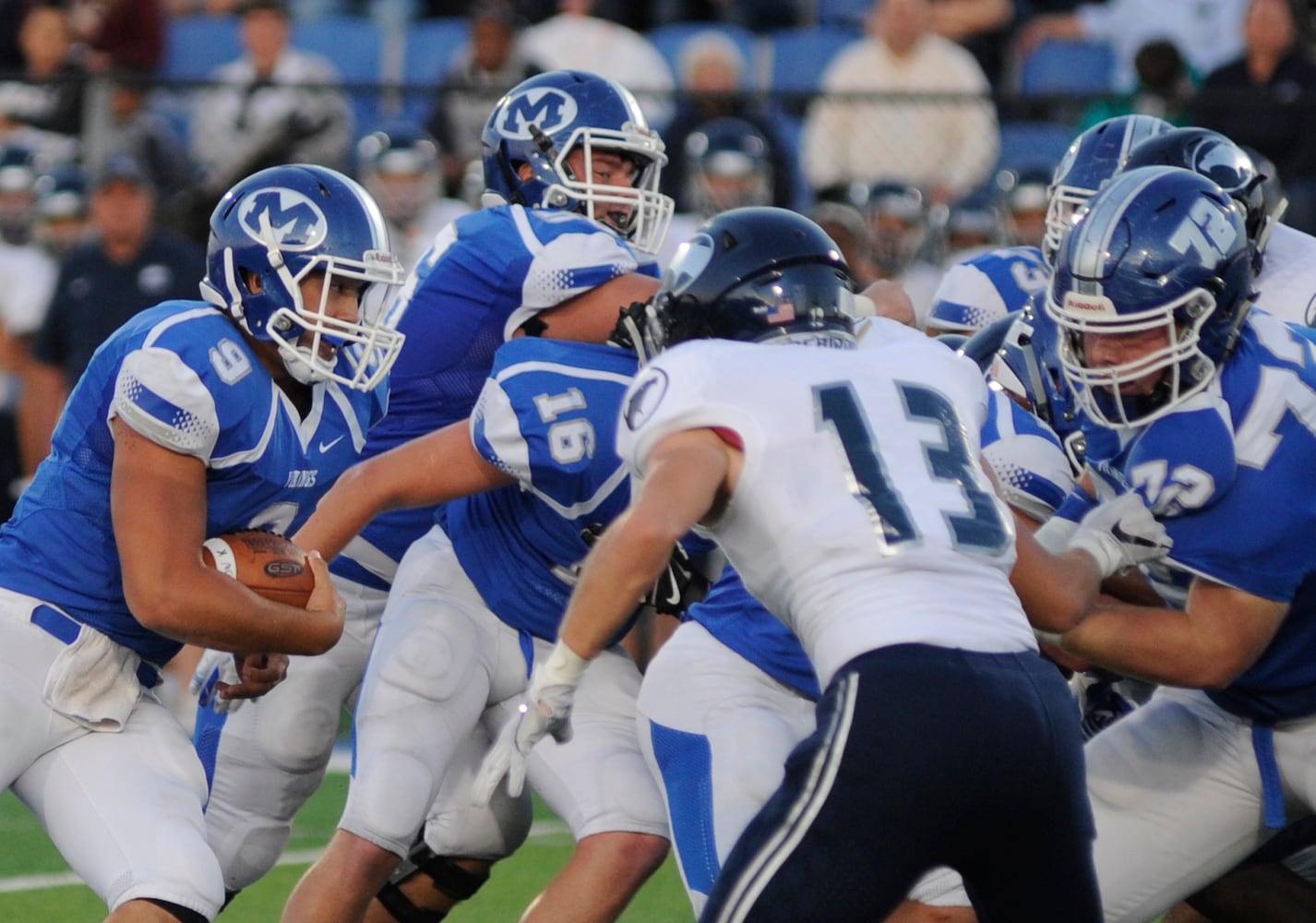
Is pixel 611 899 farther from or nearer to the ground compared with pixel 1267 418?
nearer to the ground

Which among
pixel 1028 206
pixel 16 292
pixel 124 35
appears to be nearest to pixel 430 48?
pixel 124 35

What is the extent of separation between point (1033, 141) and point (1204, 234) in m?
5.41

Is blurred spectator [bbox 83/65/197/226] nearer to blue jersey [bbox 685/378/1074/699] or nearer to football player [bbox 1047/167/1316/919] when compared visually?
blue jersey [bbox 685/378/1074/699]

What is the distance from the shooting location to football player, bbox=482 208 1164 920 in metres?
2.93

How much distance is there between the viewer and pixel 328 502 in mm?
3945

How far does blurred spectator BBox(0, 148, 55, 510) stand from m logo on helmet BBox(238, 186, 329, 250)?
4898 millimetres

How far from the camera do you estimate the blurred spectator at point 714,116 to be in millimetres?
8742

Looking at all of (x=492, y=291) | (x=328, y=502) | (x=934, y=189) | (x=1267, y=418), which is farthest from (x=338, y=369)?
(x=934, y=189)

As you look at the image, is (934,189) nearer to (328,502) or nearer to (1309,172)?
(1309,172)

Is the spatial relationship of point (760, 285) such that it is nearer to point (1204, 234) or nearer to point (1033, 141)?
point (1204, 234)

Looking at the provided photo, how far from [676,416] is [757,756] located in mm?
776

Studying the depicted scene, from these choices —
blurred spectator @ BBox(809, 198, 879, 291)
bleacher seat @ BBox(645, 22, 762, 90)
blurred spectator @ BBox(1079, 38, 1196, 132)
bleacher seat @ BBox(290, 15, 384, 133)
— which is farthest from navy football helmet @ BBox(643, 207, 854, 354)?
bleacher seat @ BBox(290, 15, 384, 133)

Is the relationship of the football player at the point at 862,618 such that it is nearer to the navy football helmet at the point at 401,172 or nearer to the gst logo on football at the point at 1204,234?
the gst logo on football at the point at 1204,234

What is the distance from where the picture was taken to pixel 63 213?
886 centimetres
